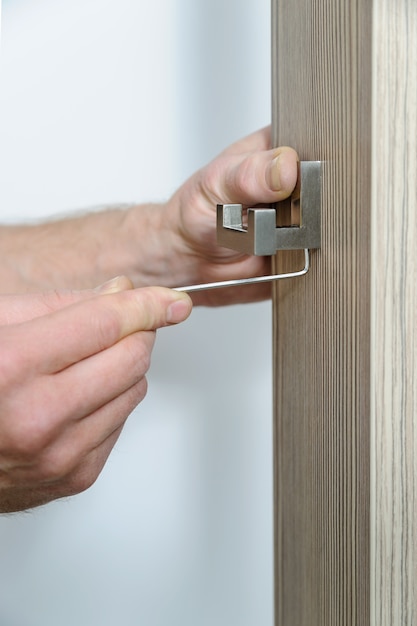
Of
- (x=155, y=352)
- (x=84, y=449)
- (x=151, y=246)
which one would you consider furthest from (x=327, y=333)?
(x=155, y=352)

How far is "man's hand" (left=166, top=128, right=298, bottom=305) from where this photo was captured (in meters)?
0.56

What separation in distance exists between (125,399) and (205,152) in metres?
0.37

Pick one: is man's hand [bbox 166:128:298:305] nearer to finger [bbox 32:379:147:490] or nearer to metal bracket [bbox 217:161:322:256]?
metal bracket [bbox 217:161:322:256]

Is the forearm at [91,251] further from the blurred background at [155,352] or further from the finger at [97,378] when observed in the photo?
the finger at [97,378]

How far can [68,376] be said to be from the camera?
45 cm

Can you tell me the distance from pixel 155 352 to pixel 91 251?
5.8 inches

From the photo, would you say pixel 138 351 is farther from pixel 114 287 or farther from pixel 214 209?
pixel 214 209

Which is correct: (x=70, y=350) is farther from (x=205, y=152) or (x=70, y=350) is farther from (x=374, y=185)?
(x=205, y=152)

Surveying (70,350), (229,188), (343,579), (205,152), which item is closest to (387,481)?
(343,579)

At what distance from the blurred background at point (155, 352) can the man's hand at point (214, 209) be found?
0.11 metres

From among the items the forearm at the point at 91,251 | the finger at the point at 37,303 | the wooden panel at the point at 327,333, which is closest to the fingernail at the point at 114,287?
the finger at the point at 37,303

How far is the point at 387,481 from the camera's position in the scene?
15.5 inches

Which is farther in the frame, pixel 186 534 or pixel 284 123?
pixel 186 534

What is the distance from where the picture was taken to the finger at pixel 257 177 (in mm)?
501
